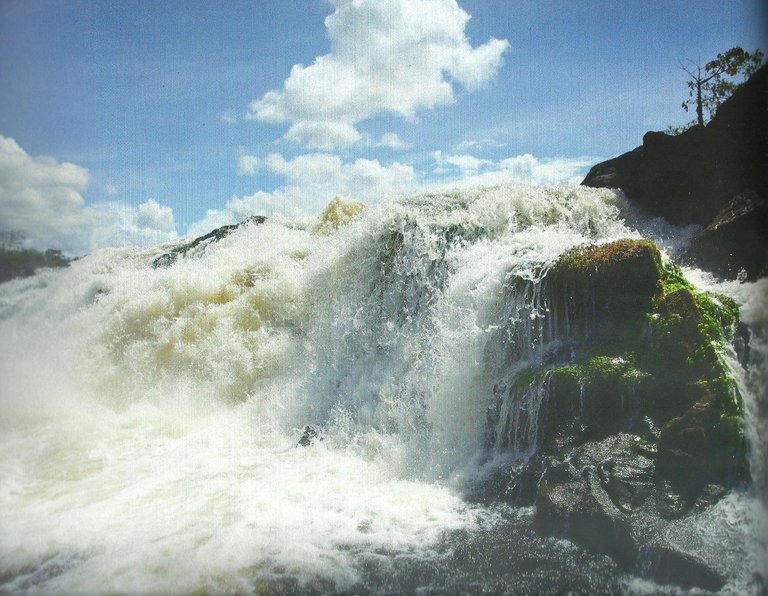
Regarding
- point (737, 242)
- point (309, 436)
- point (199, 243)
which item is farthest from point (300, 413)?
point (199, 243)

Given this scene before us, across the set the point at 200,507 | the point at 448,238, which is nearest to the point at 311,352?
the point at 448,238

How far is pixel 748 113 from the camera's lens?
842 cm

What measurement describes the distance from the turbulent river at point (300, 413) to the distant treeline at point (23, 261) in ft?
1.78

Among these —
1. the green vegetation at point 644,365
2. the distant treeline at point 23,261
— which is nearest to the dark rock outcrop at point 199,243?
the distant treeline at point 23,261

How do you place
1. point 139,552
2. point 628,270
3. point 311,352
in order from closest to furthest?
point 139,552 → point 628,270 → point 311,352

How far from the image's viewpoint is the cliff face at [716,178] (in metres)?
7.03

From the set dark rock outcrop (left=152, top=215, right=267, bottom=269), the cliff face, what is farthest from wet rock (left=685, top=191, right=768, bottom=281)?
dark rock outcrop (left=152, top=215, right=267, bottom=269)

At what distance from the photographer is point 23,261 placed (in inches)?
218

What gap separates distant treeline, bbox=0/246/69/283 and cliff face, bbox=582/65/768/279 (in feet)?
25.5

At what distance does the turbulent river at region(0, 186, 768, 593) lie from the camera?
14.4 ft

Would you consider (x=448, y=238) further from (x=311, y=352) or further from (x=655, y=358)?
(x=655, y=358)

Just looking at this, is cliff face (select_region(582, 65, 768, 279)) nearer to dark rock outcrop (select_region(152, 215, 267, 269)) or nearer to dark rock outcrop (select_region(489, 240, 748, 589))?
dark rock outcrop (select_region(489, 240, 748, 589))

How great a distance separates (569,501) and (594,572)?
26.2 inches

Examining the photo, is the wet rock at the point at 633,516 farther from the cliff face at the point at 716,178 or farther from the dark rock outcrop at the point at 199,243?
the dark rock outcrop at the point at 199,243
